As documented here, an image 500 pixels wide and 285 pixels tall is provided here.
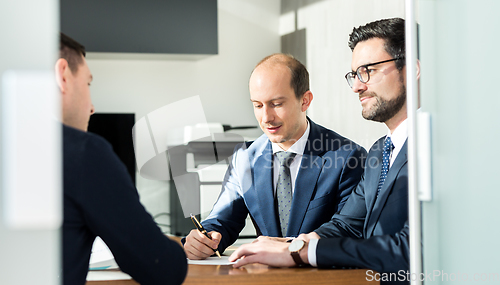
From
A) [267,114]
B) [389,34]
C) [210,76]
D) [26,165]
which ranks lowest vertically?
[26,165]

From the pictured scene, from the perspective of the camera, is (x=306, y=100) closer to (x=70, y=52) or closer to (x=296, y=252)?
(x=296, y=252)

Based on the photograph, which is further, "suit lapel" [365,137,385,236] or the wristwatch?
"suit lapel" [365,137,385,236]

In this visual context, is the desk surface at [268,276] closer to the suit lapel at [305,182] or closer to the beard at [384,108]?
the suit lapel at [305,182]

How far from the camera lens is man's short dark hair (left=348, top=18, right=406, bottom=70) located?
1439 millimetres

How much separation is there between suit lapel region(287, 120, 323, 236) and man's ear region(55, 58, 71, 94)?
0.80 meters

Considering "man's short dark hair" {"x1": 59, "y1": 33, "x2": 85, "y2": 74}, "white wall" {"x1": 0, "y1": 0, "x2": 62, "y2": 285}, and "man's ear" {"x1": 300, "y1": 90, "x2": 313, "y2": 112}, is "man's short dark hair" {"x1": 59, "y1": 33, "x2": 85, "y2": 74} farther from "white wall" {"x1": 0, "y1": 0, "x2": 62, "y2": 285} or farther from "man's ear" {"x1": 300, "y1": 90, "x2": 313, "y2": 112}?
"man's ear" {"x1": 300, "y1": 90, "x2": 313, "y2": 112}

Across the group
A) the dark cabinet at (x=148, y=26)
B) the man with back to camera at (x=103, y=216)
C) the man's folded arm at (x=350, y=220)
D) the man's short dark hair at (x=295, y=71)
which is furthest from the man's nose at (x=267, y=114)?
the man with back to camera at (x=103, y=216)

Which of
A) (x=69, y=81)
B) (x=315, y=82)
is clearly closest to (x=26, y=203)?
(x=69, y=81)

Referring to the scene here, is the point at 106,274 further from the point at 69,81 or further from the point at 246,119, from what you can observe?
the point at 246,119

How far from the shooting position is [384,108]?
4.83ft

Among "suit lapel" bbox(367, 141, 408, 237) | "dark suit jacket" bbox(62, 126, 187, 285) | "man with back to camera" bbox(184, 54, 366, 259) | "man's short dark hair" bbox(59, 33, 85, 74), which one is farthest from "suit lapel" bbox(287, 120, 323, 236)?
"man's short dark hair" bbox(59, 33, 85, 74)

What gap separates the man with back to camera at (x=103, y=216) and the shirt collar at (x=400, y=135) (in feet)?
2.46

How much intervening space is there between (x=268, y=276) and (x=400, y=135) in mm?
606

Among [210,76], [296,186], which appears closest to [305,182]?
[296,186]
